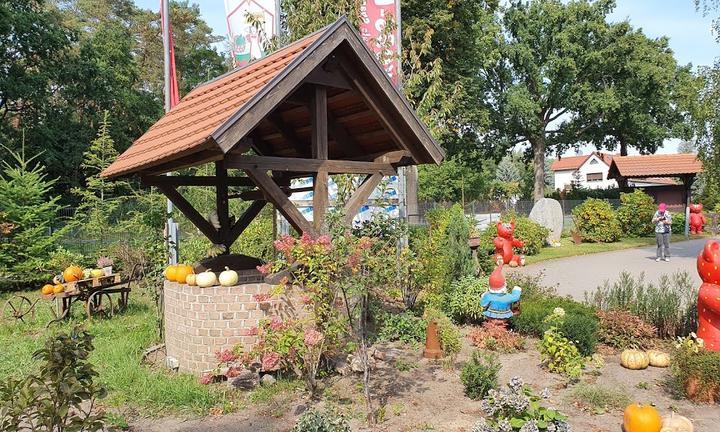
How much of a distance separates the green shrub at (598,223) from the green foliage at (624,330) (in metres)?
16.9

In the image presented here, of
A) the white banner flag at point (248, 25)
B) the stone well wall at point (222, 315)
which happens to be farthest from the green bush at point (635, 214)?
the stone well wall at point (222, 315)

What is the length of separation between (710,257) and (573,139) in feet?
117

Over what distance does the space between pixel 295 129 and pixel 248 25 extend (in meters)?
4.73

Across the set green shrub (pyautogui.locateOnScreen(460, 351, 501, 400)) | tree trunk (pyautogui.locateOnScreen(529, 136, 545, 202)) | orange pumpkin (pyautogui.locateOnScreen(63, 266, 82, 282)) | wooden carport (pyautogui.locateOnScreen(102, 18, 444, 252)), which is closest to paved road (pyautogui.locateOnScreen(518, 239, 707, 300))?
green shrub (pyautogui.locateOnScreen(460, 351, 501, 400))

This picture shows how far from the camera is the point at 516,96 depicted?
118ft

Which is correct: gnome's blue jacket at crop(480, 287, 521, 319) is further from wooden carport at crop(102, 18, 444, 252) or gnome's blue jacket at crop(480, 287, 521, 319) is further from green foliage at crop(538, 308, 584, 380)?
wooden carport at crop(102, 18, 444, 252)

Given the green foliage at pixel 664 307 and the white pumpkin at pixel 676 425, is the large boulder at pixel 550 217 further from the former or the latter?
the white pumpkin at pixel 676 425

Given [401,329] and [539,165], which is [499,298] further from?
[539,165]

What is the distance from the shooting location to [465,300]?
9.36 meters

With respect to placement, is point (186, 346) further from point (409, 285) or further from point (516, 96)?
point (516, 96)

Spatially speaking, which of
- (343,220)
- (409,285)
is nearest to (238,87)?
(343,220)

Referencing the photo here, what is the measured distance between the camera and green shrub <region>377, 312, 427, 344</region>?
8539 mm

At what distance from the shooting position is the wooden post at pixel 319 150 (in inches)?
235

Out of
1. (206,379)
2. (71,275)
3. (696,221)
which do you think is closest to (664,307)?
(206,379)
